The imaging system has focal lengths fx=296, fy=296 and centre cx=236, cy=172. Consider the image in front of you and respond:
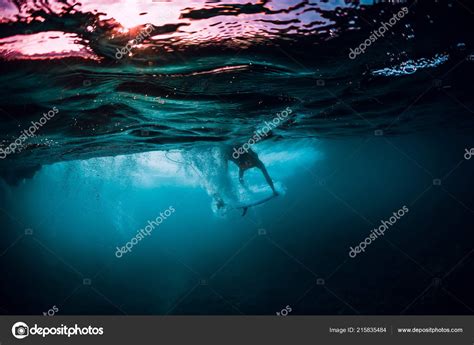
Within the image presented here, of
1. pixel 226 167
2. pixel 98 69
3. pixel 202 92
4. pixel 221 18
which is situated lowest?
pixel 226 167

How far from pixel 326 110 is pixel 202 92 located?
16.5 ft

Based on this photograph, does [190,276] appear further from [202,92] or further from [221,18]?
[221,18]

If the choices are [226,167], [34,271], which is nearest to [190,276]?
[34,271]

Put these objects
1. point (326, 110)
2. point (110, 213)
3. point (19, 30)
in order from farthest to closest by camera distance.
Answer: point (110, 213), point (326, 110), point (19, 30)

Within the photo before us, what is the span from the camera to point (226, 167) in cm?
1859

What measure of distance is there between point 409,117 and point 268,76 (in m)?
9.80

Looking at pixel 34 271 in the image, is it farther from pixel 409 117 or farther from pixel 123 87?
pixel 409 117

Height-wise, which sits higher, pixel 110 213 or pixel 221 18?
pixel 221 18

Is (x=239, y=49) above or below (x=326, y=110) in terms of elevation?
above

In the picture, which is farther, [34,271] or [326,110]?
[34,271]

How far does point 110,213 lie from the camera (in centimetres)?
7888
